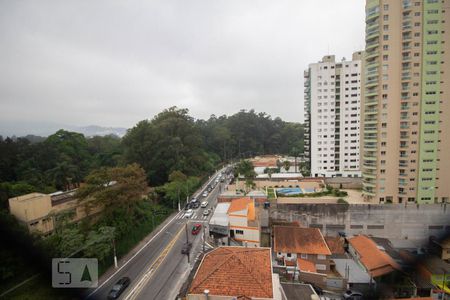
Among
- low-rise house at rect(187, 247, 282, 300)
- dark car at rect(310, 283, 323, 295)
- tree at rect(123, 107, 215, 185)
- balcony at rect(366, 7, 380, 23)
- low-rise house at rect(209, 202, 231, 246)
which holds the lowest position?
dark car at rect(310, 283, 323, 295)

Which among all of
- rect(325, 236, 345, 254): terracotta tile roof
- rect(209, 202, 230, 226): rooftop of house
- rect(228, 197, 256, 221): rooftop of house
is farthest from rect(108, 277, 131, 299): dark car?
rect(325, 236, 345, 254): terracotta tile roof

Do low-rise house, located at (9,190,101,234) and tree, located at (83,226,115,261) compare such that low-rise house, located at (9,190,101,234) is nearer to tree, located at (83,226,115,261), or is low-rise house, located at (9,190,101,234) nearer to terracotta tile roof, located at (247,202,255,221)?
tree, located at (83,226,115,261)

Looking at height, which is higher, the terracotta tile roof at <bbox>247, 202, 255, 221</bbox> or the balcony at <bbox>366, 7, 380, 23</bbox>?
the balcony at <bbox>366, 7, 380, 23</bbox>

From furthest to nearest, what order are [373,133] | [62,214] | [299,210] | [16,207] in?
1. [373,133]
2. [299,210]
3. [62,214]
4. [16,207]

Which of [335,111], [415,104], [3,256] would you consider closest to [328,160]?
[335,111]

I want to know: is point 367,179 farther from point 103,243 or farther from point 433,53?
point 103,243

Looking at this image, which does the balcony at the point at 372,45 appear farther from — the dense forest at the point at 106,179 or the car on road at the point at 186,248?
the car on road at the point at 186,248
